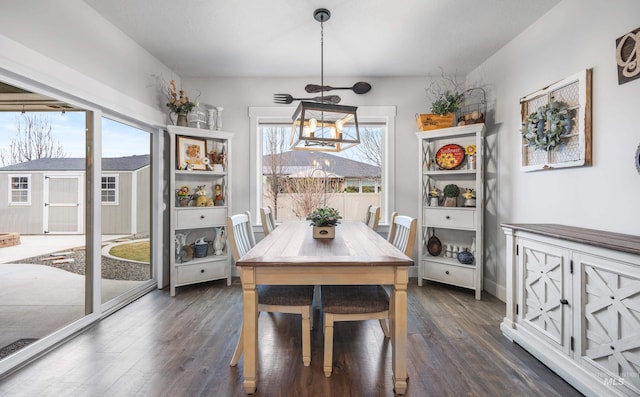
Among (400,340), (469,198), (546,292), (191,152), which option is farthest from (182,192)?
(546,292)

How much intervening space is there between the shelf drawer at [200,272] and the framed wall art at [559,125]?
3.46 metres

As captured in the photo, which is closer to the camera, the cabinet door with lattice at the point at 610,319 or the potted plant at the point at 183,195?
the cabinet door with lattice at the point at 610,319

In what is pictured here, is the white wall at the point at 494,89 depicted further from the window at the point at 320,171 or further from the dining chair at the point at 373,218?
the dining chair at the point at 373,218

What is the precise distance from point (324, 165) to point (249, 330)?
9.72ft

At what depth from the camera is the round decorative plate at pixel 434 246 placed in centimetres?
360

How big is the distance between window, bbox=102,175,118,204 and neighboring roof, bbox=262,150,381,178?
1789mm

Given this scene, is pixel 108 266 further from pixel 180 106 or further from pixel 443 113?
pixel 443 113

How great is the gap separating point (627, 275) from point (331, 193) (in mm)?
3234

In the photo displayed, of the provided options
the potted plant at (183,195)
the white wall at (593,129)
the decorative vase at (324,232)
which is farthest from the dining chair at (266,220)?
the white wall at (593,129)

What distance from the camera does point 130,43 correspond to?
2.95 meters

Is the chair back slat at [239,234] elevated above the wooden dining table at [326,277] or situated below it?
above

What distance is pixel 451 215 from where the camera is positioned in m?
3.36

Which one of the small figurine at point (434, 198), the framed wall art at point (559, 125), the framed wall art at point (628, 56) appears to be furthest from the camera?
the small figurine at point (434, 198)

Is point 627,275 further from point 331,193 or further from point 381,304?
point 331,193
